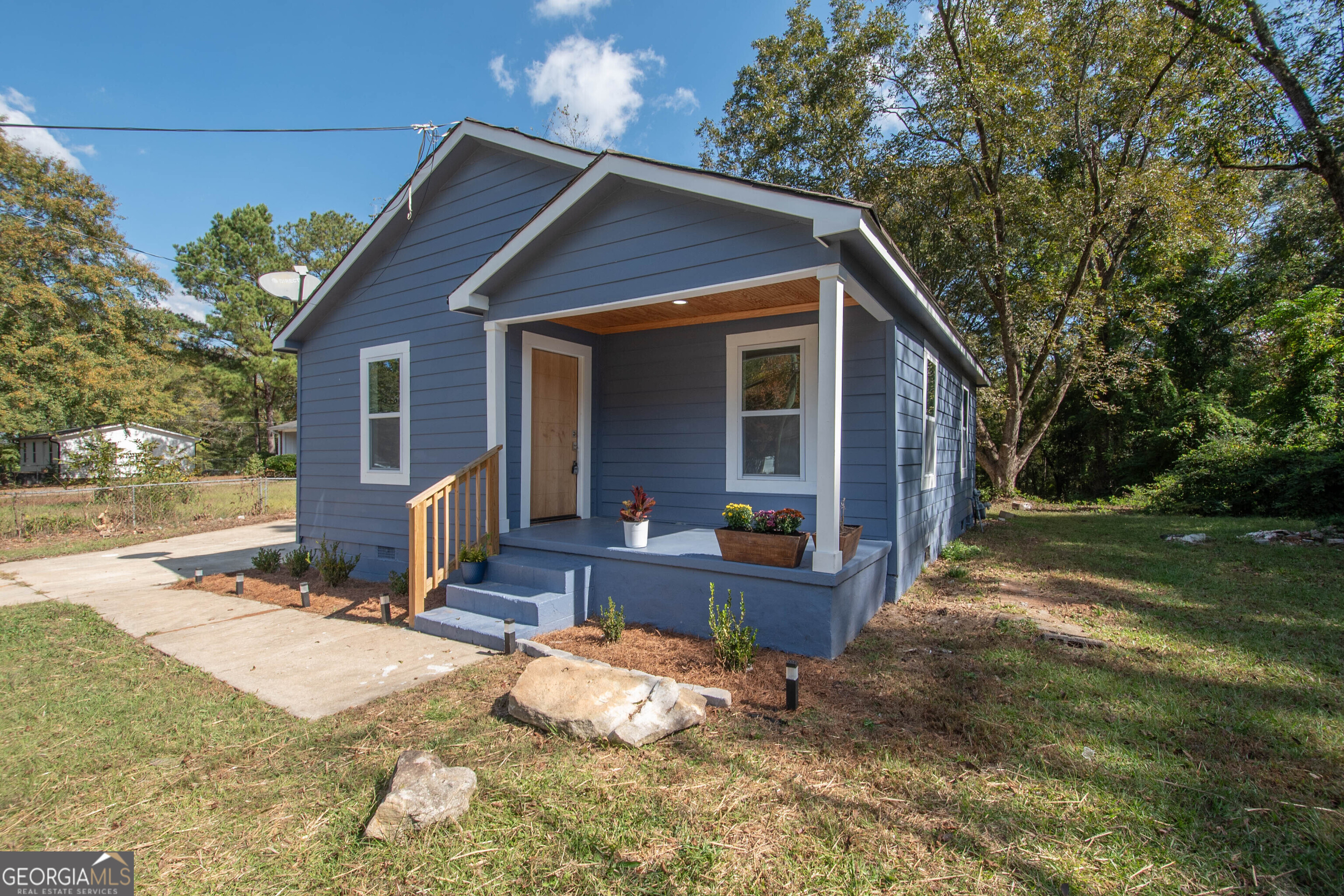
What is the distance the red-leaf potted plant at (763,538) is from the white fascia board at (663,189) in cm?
194

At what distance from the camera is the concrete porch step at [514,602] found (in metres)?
4.55

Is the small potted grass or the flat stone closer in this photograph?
the flat stone

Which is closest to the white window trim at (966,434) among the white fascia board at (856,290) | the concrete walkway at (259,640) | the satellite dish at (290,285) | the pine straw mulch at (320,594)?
the white fascia board at (856,290)

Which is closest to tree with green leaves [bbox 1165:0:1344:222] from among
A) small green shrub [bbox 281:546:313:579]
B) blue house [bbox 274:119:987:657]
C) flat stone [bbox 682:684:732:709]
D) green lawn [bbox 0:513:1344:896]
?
blue house [bbox 274:119:987:657]

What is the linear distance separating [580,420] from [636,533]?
2267mm

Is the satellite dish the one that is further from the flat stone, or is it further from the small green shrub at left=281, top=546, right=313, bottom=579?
the flat stone

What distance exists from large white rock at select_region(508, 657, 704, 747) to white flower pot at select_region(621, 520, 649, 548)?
5.27ft

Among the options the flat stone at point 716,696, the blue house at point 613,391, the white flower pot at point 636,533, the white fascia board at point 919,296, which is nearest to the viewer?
the flat stone at point 716,696

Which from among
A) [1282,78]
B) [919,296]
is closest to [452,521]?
[919,296]

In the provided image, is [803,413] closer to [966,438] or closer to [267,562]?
[966,438]

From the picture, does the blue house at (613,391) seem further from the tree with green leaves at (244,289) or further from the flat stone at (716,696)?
the tree with green leaves at (244,289)

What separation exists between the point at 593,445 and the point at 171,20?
9472mm

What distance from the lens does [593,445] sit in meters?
6.72

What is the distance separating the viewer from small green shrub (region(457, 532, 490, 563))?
202 inches
